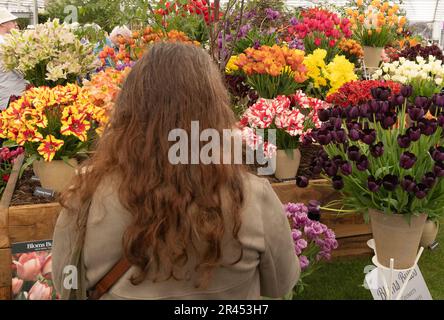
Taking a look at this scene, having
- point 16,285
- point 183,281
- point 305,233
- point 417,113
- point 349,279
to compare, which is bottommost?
point 349,279

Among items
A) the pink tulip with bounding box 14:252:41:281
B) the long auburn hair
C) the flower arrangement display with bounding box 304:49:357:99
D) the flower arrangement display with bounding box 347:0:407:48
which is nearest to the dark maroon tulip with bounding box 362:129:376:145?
the long auburn hair

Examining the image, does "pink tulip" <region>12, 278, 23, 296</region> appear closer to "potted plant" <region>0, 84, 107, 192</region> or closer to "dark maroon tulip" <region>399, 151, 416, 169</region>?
"potted plant" <region>0, 84, 107, 192</region>

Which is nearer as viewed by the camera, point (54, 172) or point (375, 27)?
point (54, 172)

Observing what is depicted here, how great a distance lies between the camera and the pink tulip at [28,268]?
2.18 m

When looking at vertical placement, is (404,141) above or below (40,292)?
above

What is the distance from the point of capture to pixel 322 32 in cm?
359

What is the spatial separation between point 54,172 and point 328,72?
1611 millimetres

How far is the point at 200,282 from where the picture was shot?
3.96ft

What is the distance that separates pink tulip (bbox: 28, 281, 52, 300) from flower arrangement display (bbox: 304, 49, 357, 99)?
5.70 ft

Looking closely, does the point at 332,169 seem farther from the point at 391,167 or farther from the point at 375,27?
the point at 375,27

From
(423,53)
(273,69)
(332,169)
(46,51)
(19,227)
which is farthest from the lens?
(423,53)

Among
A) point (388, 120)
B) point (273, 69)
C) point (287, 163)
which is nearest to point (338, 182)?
point (388, 120)

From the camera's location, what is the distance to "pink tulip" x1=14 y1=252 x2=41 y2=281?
218cm

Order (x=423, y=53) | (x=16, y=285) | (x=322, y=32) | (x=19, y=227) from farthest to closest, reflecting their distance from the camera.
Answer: (x=322, y=32), (x=423, y=53), (x=19, y=227), (x=16, y=285)
